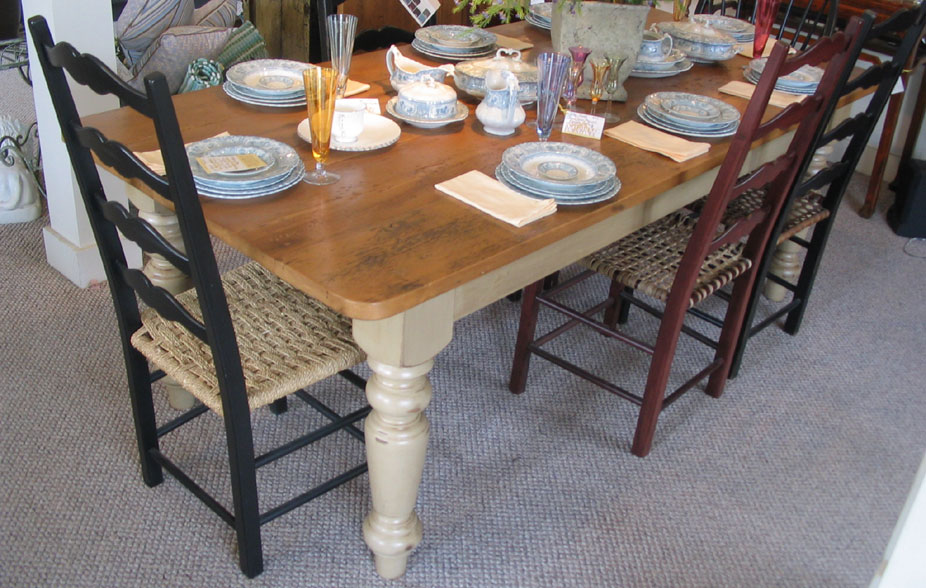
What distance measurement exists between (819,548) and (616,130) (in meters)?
1.03

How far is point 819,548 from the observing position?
1.92m

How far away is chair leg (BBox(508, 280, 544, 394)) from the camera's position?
216cm

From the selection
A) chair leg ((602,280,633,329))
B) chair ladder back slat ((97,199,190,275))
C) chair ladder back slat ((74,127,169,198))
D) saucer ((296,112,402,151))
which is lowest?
chair leg ((602,280,633,329))

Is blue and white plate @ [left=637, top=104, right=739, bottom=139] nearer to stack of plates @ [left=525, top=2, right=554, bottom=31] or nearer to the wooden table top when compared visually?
the wooden table top

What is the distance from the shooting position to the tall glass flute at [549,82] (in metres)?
1.78

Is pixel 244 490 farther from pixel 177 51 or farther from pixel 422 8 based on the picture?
pixel 422 8

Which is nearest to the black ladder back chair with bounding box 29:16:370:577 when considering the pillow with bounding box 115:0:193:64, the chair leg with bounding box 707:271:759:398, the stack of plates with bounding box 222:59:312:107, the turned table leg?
the stack of plates with bounding box 222:59:312:107

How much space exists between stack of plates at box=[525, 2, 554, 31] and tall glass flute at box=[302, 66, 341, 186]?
1.24m

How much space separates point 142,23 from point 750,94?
1.80 m

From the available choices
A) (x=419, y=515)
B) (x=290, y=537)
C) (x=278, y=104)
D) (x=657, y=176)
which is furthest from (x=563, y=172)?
(x=290, y=537)

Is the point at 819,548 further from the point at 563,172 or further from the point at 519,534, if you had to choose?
the point at 563,172

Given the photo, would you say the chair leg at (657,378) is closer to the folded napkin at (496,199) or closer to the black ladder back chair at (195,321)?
the folded napkin at (496,199)

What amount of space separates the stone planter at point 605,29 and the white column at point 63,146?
120 cm

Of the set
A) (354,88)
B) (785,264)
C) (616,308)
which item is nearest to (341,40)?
(354,88)
